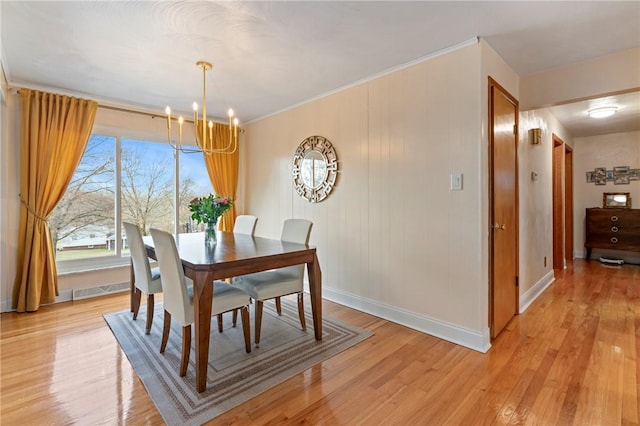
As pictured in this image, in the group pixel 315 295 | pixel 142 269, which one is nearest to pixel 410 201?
pixel 315 295

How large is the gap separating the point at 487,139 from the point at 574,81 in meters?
1.17

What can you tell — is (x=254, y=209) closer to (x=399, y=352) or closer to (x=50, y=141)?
(x=50, y=141)

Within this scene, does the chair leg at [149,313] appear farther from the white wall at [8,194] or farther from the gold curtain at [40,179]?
the white wall at [8,194]

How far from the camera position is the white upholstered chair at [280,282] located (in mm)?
2438

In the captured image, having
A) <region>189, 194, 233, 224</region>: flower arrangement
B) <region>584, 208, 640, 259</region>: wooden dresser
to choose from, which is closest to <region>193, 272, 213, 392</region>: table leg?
<region>189, 194, 233, 224</region>: flower arrangement

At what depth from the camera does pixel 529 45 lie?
95.4 inches

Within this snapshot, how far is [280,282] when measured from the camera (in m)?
2.57

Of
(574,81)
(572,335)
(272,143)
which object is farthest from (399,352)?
(272,143)

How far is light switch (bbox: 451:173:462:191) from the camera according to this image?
247 cm

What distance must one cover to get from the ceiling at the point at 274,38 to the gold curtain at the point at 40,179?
0.89 feet

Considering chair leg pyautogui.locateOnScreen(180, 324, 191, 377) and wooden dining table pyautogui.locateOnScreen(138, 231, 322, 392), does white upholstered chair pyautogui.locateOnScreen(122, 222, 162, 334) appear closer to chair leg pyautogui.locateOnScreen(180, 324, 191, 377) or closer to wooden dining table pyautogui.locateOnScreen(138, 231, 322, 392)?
wooden dining table pyautogui.locateOnScreen(138, 231, 322, 392)

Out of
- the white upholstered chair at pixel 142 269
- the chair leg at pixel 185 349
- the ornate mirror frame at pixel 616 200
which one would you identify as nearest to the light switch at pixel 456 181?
the chair leg at pixel 185 349

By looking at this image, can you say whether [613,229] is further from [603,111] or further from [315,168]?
[315,168]

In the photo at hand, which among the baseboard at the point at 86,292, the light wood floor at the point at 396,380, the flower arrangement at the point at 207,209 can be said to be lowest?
the light wood floor at the point at 396,380
